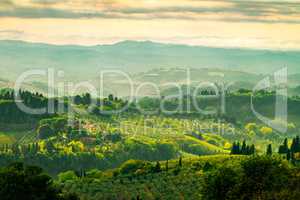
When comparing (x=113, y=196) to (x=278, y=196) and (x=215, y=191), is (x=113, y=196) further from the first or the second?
(x=278, y=196)

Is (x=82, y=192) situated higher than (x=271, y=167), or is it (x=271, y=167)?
(x=271, y=167)

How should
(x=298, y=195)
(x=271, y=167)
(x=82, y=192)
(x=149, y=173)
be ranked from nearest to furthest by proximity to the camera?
(x=298, y=195)
(x=271, y=167)
(x=82, y=192)
(x=149, y=173)

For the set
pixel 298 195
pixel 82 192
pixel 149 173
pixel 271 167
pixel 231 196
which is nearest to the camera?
pixel 298 195

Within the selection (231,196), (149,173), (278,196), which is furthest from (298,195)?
(149,173)

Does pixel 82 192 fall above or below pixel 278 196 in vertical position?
below

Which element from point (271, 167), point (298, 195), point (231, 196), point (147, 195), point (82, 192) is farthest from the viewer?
point (82, 192)

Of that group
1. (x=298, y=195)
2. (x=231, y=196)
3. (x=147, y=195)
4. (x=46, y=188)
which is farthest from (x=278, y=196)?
(x=147, y=195)

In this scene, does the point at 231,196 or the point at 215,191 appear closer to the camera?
the point at 231,196

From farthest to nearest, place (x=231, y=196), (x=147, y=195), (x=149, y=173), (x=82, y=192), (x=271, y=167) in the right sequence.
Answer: (x=149, y=173)
(x=82, y=192)
(x=147, y=195)
(x=271, y=167)
(x=231, y=196)

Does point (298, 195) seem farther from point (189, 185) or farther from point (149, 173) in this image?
point (149, 173)
